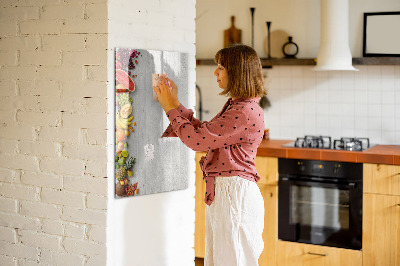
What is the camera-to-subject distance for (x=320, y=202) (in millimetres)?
4062

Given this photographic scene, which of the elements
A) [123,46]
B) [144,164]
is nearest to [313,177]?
[144,164]

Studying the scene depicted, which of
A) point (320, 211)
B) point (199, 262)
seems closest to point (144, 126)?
point (320, 211)

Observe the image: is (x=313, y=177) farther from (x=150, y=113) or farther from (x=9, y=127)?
(x=9, y=127)

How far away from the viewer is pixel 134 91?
2.82m

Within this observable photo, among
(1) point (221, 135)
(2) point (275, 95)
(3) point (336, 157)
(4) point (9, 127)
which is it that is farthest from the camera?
(2) point (275, 95)

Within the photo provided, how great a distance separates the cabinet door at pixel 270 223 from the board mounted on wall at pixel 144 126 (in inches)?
50.4

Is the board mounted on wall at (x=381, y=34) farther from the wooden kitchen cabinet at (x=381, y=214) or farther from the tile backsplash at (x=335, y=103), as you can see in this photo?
the wooden kitchen cabinet at (x=381, y=214)

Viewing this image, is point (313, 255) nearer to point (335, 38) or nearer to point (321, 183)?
point (321, 183)

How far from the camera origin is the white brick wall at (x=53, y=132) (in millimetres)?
2750

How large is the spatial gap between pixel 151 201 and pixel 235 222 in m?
0.50

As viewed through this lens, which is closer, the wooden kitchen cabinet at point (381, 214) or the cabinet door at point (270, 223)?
the wooden kitchen cabinet at point (381, 214)

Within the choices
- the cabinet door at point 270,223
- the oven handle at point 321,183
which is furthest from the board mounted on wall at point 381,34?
the cabinet door at point 270,223

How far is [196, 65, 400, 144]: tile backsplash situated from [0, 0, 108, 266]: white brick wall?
7.46ft

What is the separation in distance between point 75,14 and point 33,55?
0.34 meters
